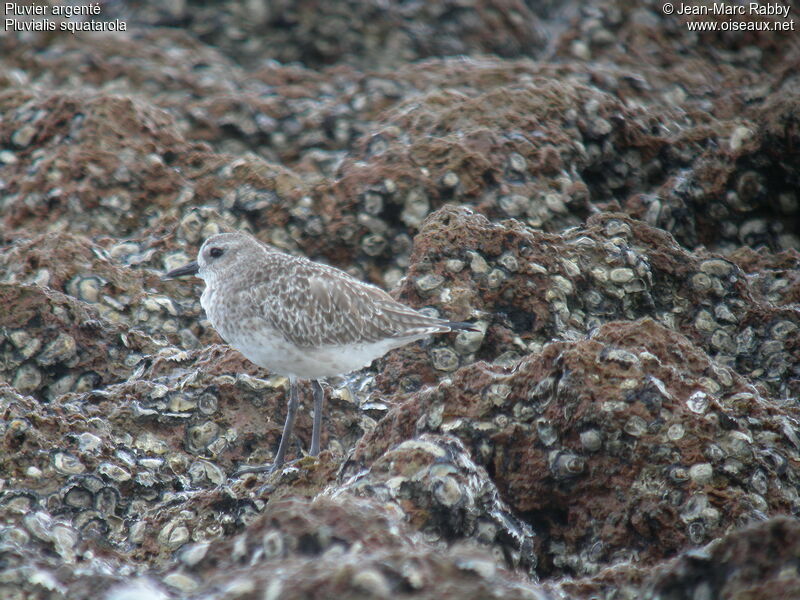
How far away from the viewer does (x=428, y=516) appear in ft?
17.5

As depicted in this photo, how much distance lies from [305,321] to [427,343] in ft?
3.65

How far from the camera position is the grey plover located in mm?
7020

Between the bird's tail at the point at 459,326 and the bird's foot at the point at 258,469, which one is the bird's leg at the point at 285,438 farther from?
the bird's tail at the point at 459,326

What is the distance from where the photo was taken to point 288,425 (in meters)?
7.02

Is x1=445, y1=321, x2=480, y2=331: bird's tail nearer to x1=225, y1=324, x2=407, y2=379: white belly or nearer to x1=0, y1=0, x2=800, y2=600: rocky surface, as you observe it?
x1=0, y1=0, x2=800, y2=600: rocky surface

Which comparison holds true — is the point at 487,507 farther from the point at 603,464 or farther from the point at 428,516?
the point at 603,464

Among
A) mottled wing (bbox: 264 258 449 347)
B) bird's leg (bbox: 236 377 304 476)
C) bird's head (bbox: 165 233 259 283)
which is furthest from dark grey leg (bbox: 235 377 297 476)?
bird's head (bbox: 165 233 259 283)

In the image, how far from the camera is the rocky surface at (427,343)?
5.01 meters

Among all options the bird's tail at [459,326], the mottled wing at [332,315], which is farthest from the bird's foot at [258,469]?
the bird's tail at [459,326]

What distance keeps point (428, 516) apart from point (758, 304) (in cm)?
399

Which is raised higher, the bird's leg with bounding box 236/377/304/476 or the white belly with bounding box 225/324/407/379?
the white belly with bounding box 225/324/407/379

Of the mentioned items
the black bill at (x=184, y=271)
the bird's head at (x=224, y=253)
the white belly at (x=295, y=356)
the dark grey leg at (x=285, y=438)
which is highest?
the bird's head at (x=224, y=253)

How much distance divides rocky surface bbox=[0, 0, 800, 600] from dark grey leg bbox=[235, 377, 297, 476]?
0.71 ft

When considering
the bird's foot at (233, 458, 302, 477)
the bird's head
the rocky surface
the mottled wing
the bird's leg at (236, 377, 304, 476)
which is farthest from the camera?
the bird's head
